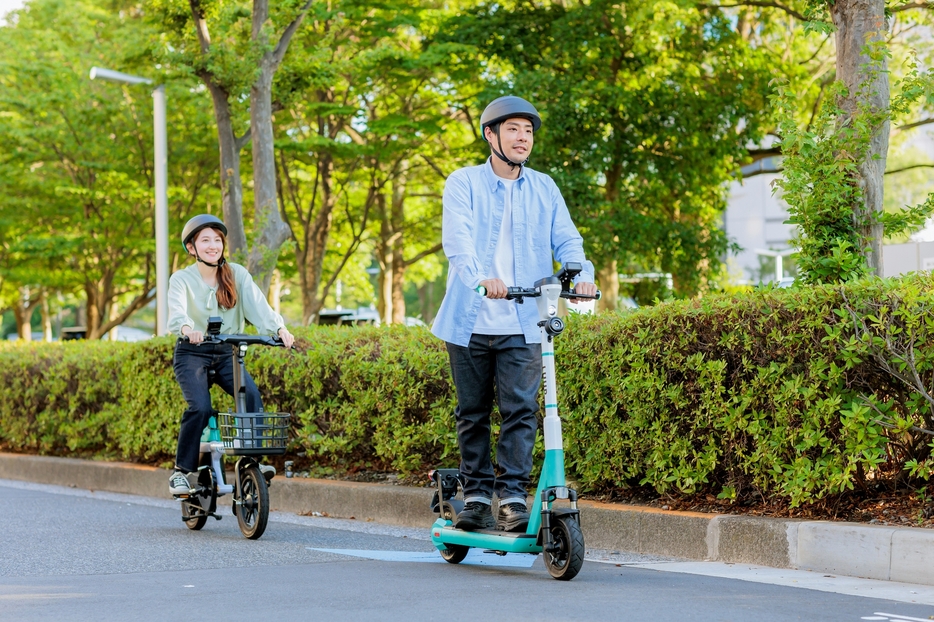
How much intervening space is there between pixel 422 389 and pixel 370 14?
17.5 m

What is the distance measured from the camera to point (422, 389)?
7.36 m

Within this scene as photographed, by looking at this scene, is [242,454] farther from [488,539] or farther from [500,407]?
[488,539]

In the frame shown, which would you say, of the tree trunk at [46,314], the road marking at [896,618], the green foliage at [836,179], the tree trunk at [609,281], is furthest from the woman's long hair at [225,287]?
the tree trunk at [46,314]

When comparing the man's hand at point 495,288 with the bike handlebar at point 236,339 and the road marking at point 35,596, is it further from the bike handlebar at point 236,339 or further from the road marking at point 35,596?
the bike handlebar at point 236,339

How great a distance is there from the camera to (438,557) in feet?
18.9

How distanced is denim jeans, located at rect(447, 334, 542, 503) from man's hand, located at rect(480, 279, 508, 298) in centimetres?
49

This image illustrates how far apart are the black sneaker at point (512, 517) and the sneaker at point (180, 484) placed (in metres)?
2.65

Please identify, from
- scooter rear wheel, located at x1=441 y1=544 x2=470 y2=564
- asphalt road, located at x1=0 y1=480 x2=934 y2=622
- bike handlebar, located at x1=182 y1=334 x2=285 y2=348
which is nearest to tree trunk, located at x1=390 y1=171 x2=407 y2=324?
bike handlebar, located at x1=182 y1=334 x2=285 y2=348

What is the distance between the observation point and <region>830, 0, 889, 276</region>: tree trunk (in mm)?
6602

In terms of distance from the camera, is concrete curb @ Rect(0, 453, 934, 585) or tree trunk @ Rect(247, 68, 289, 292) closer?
concrete curb @ Rect(0, 453, 934, 585)

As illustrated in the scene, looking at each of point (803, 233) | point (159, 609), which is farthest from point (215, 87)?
point (159, 609)

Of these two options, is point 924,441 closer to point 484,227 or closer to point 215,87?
point 484,227

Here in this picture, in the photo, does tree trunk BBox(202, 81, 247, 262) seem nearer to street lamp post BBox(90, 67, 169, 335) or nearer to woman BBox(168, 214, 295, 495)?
street lamp post BBox(90, 67, 169, 335)

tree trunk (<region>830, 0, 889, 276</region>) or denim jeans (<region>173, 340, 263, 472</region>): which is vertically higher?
tree trunk (<region>830, 0, 889, 276</region>)
